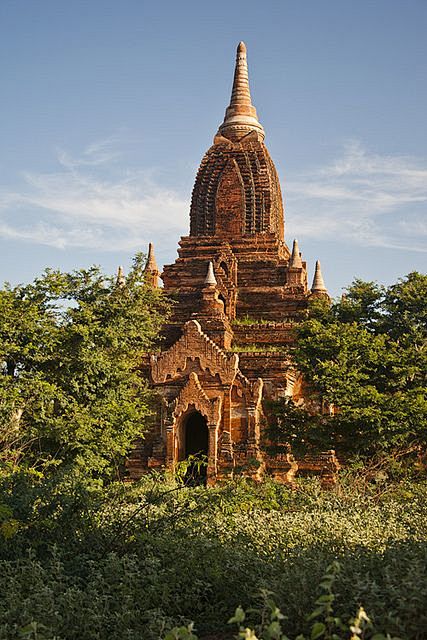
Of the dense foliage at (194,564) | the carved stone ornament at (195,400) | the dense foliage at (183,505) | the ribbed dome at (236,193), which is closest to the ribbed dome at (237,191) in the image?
the ribbed dome at (236,193)

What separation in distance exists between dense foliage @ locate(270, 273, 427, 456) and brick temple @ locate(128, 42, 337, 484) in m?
1.55

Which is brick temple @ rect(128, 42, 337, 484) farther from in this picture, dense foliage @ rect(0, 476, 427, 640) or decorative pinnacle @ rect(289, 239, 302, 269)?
dense foliage @ rect(0, 476, 427, 640)

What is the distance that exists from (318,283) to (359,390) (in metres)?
7.73

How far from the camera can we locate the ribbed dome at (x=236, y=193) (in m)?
27.1

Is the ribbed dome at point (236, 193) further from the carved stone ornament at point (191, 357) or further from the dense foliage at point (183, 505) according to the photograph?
the carved stone ornament at point (191, 357)

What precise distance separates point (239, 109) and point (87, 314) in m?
13.2

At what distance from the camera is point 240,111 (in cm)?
2953

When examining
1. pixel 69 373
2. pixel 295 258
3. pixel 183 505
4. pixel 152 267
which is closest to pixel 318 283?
pixel 295 258

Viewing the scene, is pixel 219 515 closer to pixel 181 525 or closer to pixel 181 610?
pixel 181 525

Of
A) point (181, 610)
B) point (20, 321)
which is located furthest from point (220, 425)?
point (181, 610)

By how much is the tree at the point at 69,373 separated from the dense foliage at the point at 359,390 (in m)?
3.77

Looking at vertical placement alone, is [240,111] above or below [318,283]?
above

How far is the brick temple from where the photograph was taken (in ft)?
71.5

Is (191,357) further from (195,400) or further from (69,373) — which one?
(69,373)
